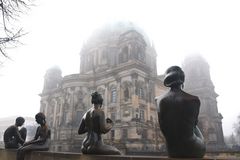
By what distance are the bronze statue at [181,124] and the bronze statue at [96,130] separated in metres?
1.79

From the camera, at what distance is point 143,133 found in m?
32.5

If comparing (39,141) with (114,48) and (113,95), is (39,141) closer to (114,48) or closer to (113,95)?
(113,95)

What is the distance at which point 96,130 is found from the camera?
16.7 feet

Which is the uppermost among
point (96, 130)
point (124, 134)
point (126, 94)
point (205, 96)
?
point (205, 96)

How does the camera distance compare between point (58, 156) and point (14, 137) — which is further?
point (14, 137)

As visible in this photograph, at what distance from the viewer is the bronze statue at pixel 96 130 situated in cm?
478

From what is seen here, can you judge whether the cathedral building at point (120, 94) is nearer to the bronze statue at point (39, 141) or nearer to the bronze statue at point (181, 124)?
the bronze statue at point (39, 141)

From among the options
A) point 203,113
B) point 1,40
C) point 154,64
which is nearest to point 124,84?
point 154,64

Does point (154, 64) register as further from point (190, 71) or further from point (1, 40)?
point (1, 40)

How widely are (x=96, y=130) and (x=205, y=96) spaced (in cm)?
4711

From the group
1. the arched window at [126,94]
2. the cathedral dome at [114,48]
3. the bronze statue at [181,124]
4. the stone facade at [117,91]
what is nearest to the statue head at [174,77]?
the bronze statue at [181,124]

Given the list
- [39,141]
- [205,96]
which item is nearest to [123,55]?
[205,96]

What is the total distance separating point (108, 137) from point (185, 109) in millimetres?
33270

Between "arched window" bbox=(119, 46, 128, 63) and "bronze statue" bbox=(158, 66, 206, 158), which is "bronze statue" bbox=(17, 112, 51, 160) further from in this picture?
"arched window" bbox=(119, 46, 128, 63)
